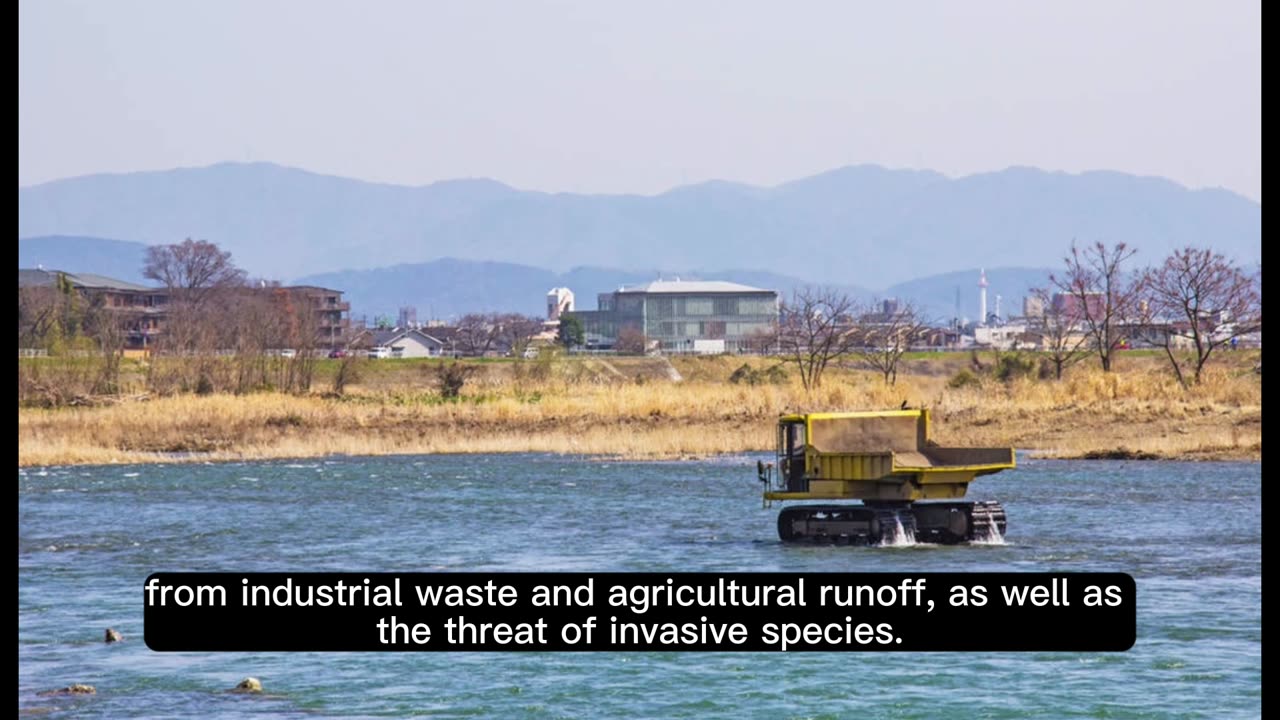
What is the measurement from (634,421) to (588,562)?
1460 inches

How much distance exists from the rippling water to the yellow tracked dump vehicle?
745 mm

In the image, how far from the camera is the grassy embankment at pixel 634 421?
62281mm

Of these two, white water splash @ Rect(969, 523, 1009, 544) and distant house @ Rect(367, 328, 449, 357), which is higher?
distant house @ Rect(367, 328, 449, 357)

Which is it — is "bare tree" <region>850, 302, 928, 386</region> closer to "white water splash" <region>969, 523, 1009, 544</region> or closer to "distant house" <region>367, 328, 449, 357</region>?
"distant house" <region>367, 328, 449, 357</region>

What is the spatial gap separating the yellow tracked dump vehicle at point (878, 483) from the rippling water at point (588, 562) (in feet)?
2.45

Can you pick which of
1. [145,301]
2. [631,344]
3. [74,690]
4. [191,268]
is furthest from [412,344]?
[74,690]

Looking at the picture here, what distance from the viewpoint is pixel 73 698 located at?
21.1 metres

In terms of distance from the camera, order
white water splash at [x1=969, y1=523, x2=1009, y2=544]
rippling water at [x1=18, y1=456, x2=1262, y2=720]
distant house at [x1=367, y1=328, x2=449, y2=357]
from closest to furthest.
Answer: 1. rippling water at [x1=18, y1=456, x2=1262, y2=720]
2. white water splash at [x1=969, y1=523, x2=1009, y2=544]
3. distant house at [x1=367, y1=328, x2=449, y2=357]

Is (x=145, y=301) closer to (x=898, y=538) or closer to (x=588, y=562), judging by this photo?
(x=588, y=562)

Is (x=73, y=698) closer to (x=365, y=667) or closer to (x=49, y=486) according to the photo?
(x=365, y=667)

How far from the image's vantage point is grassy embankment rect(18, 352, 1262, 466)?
62281 mm

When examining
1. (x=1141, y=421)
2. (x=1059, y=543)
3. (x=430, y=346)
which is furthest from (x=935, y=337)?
(x=1059, y=543)

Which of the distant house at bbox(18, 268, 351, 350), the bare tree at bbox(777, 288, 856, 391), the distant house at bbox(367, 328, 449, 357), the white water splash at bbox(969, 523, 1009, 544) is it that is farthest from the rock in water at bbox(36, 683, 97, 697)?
the distant house at bbox(367, 328, 449, 357)

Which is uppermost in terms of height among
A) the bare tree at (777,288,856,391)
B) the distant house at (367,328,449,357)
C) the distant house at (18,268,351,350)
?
the distant house at (18,268,351,350)
